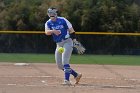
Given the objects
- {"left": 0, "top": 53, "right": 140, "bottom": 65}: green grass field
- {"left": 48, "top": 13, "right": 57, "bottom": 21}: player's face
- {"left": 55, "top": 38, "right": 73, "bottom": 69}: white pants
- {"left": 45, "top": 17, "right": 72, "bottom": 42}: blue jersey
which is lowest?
{"left": 0, "top": 53, "right": 140, "bottom": 65}: green grass field

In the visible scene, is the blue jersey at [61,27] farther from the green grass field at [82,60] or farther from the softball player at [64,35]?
the green grass field at [82,60]

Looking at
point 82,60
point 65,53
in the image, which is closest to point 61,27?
point 65,53

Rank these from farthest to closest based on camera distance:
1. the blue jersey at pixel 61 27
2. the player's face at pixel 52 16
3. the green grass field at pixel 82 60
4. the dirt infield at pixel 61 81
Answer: the green grass field at pixel 82 60, the blue jersey at pixel 61 27, the player's face at pixel 52 16, the dirt infield at pixel 61 81

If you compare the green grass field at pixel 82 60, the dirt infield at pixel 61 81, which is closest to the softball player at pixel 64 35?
the dirt infield at pixel 61 81

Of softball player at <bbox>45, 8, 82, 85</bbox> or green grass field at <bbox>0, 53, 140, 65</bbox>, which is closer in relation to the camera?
softball player at <bbox>45, 8, 82, 85</bbox>

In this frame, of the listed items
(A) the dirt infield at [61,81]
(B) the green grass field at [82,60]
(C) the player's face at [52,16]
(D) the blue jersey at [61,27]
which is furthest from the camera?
(B) the green grass field at [82,60]

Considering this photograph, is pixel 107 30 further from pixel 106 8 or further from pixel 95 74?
pixel 95 74

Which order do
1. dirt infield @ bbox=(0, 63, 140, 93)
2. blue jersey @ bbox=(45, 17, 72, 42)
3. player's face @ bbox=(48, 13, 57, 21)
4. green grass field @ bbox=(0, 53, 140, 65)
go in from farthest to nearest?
green grass field @ bbox=(0, 53, 140, 65), blue jersey @ bbox=(45, 17, 72, 42), player's face @ bbox=(48, 13, 57, 21), dirt infield @ bbox=(0, 63, 140, 93)

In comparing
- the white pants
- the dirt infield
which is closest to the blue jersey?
the white pants

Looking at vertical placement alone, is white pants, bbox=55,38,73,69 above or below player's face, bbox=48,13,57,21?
below

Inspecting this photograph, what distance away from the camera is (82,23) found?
101ft

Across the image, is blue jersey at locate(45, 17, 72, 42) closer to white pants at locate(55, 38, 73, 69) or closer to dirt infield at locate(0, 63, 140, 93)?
white pants at locate(55, 38, 73, 69)

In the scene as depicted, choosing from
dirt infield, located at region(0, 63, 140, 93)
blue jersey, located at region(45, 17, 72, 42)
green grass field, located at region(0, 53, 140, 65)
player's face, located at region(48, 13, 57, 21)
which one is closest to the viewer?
dirt infield, located at region(0, 63, 140, 93)

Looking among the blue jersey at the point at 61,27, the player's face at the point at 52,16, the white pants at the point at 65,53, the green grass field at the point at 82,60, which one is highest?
the player's face at the point at 52,16
